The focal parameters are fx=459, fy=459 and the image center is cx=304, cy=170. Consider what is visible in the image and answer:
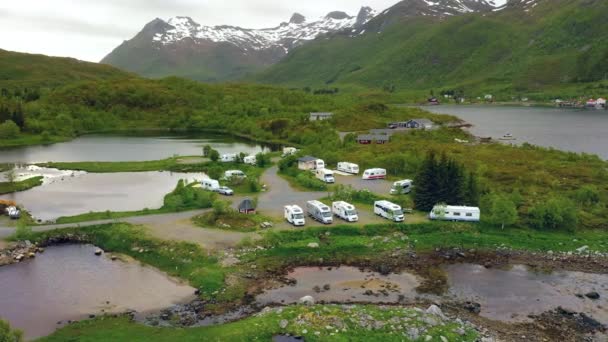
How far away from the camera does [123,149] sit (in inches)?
3342

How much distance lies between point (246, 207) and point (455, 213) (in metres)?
16.4

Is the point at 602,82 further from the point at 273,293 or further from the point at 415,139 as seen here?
the point at 273,293

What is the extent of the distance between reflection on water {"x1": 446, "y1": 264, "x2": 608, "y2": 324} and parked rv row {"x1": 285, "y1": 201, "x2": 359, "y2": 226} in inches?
338

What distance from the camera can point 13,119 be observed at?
3875 inches

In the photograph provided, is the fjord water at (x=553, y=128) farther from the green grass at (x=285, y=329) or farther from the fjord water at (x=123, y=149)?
the green grass at (x=285, y=329)

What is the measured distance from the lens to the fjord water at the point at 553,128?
8188cm

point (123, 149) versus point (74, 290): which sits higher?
point (123, 149)

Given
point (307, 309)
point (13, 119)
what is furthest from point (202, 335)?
point (13, 119)

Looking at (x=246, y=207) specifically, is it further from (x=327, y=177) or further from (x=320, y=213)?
(x=327, y=177)

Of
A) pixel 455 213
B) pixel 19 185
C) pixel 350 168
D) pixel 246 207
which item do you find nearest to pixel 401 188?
pixel 455 213

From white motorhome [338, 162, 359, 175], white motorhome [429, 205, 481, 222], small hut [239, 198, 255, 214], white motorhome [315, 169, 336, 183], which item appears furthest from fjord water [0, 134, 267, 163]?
white motorhome [429, 205, 481, 222]

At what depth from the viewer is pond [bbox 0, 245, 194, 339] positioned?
23.7m

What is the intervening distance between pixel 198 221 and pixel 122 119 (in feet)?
351

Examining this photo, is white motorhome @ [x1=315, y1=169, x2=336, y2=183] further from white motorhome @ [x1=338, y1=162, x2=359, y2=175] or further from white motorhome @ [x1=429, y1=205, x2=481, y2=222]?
white motorhome @ [x1=429, y1=205, x2=481, y2=222]
